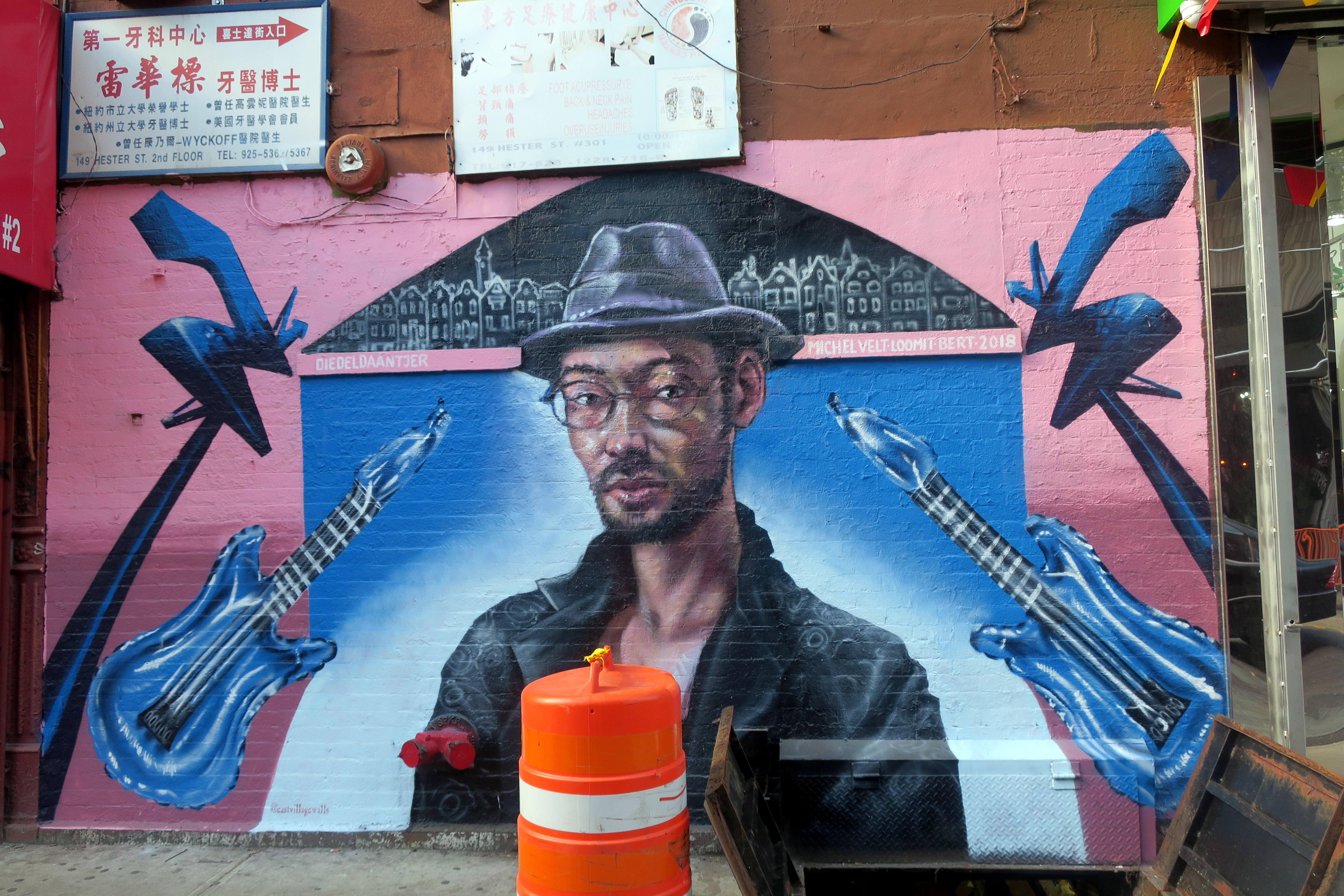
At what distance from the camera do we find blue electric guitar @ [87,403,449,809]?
16.4 feet

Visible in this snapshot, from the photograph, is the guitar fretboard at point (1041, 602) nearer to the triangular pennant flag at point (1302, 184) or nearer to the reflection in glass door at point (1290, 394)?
the reflection in glass door at point (1290, 394)

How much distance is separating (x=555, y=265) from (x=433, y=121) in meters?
1.22

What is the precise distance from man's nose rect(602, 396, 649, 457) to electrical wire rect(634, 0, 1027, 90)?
6.94ft

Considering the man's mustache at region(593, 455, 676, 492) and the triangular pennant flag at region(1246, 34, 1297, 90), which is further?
the man's mustache at region(593, 455, 676, 492)

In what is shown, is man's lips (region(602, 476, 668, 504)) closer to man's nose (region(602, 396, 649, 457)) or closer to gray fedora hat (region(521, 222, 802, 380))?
man's nose (region(602, 396, 649, 457))

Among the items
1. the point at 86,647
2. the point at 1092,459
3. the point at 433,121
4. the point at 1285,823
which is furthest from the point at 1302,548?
the point at 86,647

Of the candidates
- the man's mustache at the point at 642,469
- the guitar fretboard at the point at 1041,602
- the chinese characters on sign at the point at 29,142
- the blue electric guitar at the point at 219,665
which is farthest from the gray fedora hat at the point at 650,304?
the chinese characters on sign at the point at 29,142

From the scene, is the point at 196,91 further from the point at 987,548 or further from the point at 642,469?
the point at 987,548

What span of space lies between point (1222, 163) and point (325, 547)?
5.78m

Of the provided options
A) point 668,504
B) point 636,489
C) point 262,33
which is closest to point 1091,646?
point 668,504

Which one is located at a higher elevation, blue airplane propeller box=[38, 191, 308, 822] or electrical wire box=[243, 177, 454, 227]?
electrical wire box=[243, 177, 454, 227]

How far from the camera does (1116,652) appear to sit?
185 inches

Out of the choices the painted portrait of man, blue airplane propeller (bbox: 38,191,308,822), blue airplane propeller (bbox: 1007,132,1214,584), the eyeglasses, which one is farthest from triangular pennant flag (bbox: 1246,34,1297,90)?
blue airplane propeller (bbox: 38,191,308,822)

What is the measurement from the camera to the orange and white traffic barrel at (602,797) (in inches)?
114
